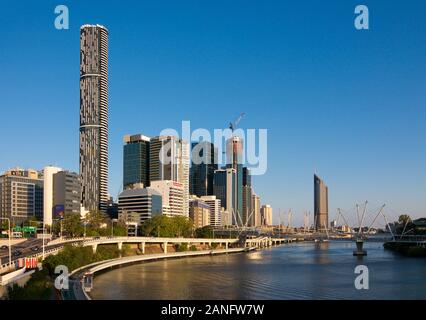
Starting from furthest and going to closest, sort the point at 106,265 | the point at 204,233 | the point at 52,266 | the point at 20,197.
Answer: the point at 20,197 < the point at 204,233 < the point at 106,265 < the point at 52,266

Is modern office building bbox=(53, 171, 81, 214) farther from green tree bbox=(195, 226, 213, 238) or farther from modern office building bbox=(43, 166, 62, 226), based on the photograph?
green tree bbox=(195, 226, 213, 238)

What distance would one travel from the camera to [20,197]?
171750mm

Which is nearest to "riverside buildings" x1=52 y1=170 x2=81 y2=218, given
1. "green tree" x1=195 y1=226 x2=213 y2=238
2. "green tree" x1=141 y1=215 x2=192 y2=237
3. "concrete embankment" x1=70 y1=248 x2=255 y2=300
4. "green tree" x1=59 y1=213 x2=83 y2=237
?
"green tree" x1=141 y1=215 x2=192 y2=237

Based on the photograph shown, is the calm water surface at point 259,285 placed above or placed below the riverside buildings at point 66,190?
below

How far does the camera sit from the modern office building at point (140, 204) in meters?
181

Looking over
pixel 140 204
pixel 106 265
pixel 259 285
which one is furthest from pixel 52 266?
pixel 140 204

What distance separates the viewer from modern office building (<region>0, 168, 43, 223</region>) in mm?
167500

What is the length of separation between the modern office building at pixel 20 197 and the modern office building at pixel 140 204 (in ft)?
88.3

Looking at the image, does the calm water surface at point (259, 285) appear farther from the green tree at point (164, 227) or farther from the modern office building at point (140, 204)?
the modern office building at point (140, 204)

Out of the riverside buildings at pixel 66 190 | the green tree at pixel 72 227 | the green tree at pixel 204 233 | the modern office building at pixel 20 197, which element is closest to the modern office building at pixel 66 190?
the riverside buildings at pixel 66 190

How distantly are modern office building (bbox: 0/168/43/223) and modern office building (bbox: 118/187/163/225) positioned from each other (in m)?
26.9

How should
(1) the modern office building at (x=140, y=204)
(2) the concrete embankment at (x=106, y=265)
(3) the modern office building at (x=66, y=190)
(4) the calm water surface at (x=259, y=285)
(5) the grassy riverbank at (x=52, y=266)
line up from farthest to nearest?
(1) the modern office building at (x=140, y=204) < (3) the modern office building at (x=66, y=190) < (4) the calm water surface at (x=259, y=285) < (2) the concrete embankment at (x=106, y=265) < (5) the grassy riverbank at (x=52, y=266)

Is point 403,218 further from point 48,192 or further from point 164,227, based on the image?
point 48,192

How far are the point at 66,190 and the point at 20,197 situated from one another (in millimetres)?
17590
